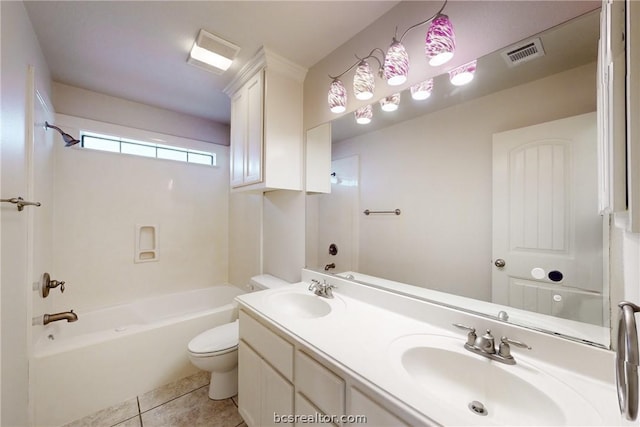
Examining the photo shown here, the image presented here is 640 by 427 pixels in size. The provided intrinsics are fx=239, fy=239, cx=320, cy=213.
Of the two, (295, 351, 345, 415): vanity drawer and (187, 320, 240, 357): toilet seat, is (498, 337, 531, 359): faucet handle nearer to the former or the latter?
(295, 351, 345, 415): vanity drawer

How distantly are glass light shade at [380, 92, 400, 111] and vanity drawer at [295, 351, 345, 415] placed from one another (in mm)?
1341

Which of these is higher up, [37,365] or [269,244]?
[269,244]

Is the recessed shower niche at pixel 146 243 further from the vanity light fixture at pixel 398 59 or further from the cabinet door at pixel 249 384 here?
the vanity light fixture at pixel 398 59

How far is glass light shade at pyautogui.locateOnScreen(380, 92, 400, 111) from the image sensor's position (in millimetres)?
1344

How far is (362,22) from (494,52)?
796 millimetres

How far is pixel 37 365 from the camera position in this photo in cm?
145

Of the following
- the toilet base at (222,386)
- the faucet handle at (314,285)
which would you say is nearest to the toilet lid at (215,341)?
the toilet base at (222,386)

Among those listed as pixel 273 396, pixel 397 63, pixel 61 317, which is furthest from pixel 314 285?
pixel 61 317

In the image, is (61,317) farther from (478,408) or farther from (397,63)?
(397,63)

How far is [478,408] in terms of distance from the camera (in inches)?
30.8

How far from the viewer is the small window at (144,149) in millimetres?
2262

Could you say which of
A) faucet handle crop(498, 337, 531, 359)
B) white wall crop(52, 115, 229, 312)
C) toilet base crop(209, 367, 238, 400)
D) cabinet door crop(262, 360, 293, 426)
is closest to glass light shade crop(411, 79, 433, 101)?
faucet handle crop(498, 337, 531, 359)

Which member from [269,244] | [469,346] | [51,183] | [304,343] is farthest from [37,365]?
[469,346]

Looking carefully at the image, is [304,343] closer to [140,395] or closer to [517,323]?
[517,323]
